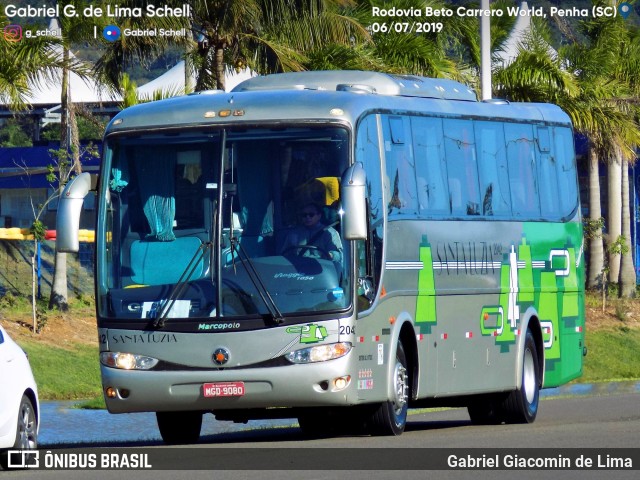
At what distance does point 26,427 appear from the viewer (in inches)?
510

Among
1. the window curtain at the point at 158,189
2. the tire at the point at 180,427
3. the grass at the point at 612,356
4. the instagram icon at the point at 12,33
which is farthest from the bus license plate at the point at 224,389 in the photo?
the grass at the point at 612,356

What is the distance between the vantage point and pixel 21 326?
29.1 meters

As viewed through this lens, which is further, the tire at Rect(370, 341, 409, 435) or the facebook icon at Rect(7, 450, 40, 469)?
the tire at Rect(370, 341, 409, 435)

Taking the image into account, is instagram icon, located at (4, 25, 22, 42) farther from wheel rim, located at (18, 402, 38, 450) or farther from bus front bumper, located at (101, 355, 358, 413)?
wheel rim, located at (18, 402, 38, 450)

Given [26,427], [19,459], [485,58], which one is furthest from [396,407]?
[485,58]

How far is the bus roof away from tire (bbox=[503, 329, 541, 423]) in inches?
124

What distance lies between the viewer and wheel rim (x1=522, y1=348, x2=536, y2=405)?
18.0 meters

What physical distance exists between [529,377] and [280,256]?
518 cm

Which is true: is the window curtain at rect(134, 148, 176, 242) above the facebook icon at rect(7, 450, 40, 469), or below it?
above

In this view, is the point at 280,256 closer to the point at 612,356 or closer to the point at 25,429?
the point at 25,429

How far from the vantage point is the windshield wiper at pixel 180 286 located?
14.1 meters

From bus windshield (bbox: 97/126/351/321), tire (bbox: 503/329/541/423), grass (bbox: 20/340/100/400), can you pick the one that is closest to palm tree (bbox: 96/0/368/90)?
grass (bbox: 20/340/100/400)

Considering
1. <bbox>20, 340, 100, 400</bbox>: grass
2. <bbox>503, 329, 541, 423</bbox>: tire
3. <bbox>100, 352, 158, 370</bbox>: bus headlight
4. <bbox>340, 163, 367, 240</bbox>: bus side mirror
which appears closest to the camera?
<bbox>340, 163, 367, 240</bbox>: bus side mirror

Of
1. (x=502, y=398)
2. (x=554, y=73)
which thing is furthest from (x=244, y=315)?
(x=554, y=73)
